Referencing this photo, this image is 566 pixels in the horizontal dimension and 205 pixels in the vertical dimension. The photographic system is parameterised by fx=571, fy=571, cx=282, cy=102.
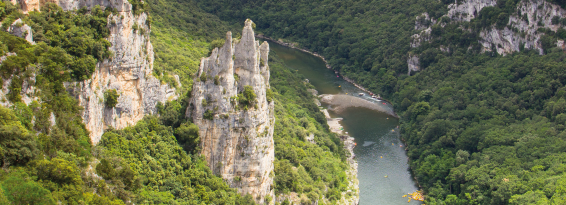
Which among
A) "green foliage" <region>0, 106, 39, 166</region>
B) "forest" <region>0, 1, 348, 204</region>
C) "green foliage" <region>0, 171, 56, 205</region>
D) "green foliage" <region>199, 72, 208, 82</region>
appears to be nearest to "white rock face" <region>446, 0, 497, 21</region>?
"forest" <region>0, 1, 348, 204</region>

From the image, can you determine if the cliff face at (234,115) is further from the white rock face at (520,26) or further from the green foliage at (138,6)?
the white rock face at (520,26)

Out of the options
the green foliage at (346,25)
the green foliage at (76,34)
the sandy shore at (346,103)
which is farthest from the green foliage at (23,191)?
the green foliage at (346,25)

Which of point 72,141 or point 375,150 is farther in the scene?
point 375,150

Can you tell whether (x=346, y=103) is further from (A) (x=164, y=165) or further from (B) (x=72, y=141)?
(B) (x=72, y=141)

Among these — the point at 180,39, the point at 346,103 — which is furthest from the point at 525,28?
the point at 180,39

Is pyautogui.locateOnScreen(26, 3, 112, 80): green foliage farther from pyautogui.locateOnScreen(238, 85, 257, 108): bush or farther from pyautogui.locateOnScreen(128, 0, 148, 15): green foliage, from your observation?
pyautogui.locateOnScreen(238, 85, 257, 108): bush

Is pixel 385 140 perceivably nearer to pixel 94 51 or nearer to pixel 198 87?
pixel 198 87
